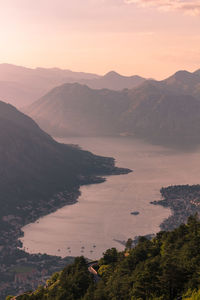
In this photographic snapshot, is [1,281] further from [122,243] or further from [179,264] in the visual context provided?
[179,264]

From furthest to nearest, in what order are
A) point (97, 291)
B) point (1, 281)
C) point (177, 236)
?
point (1, 281) < point (177, 236) < point (97, 291)

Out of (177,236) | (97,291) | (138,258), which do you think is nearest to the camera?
(97,291)

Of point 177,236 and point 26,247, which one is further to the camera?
point 26,247

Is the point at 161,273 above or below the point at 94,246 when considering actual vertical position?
above

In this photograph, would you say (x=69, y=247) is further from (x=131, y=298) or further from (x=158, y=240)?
(x=131, y=298)

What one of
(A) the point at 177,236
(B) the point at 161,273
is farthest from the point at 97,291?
(A) the point at 177,236

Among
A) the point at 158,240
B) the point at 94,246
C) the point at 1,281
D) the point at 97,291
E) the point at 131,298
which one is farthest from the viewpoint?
the point at 94,246

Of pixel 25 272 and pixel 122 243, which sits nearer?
pixel 25 272

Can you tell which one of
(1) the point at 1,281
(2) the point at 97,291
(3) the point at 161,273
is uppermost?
(3) the point at 161,273

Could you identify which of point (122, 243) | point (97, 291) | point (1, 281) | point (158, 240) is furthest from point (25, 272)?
point (97, 291)
